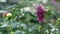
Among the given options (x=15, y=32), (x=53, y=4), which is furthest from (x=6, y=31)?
(x=53, y=4)

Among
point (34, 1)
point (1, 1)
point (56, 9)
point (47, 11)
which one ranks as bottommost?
point (47, 11)

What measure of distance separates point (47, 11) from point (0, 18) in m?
0.28

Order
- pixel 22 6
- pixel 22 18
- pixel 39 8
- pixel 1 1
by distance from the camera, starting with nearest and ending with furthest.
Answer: pixel 39 8 → pixel 22 18 → pixel 22 6 → pixel 1 1

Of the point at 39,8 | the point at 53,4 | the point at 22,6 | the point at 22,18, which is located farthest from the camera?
the point at 53,4

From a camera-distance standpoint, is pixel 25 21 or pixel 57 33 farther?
pixel 25 21

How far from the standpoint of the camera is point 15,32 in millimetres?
1030

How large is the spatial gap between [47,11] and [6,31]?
0.73ft

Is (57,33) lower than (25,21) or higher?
lower

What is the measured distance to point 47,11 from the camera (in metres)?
1.07

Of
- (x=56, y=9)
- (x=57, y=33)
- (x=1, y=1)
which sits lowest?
(x=57, y=33)

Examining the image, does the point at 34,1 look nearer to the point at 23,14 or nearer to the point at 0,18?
the point at 23,14

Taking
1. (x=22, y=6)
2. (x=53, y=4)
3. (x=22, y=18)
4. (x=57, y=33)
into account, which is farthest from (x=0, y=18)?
(x=53, y=4)

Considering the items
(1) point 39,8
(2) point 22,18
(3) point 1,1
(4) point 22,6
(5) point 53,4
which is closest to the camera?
(1) point 39,8

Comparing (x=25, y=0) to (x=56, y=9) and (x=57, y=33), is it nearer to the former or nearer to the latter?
(x=56, y=9)
